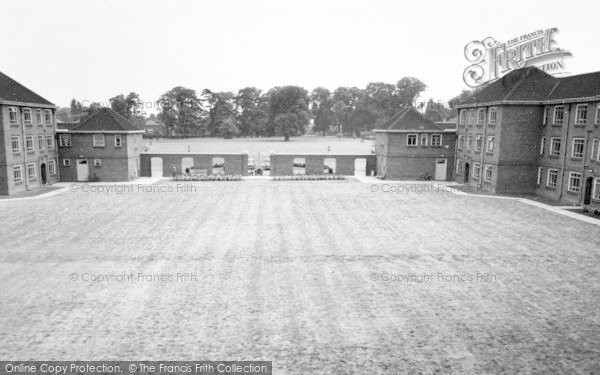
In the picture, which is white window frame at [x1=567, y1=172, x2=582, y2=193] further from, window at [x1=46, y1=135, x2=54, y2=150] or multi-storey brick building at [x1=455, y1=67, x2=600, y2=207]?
window at [x1=46, y1=135, x2=54, y2=150]

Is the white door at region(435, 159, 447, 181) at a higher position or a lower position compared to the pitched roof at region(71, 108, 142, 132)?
lower

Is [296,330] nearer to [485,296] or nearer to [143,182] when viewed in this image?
[485,296]

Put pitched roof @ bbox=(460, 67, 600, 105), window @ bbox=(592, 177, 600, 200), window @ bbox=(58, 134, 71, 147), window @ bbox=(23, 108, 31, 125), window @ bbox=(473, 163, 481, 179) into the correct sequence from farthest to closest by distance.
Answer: window @ bbox=(58, 134, 71, 147), window @ bbox=(473, 163, 481, 179), window @ bbox=(23, 108, 31, 125), pitched roof @ bbox=(460, 67, 600, 105), window @ bbox=(592, 177, 600, 200)

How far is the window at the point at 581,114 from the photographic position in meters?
32.8

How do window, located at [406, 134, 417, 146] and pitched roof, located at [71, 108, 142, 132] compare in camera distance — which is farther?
window, located at [406, 134, 417, 146]

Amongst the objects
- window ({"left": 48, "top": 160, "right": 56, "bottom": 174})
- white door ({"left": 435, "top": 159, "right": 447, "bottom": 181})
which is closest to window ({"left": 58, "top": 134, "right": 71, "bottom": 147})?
window ({"left": 48, "top": 160, "right": 56, "bottom": 174})

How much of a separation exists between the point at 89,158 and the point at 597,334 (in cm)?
4447

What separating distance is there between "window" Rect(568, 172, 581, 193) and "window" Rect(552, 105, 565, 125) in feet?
15.1

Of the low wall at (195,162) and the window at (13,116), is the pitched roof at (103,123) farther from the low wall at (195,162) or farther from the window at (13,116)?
the window at (13,116)

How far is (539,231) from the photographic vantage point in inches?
986

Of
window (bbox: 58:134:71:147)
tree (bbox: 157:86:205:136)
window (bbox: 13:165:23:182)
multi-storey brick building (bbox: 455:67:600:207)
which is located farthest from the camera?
tree (bbox: 157:86:205:136)

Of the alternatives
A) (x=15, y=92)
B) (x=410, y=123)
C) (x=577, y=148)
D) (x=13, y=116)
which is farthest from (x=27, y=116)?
(x=577, y=148)

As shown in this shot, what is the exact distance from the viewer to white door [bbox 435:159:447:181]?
158ft

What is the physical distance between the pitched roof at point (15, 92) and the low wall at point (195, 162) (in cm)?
1146
